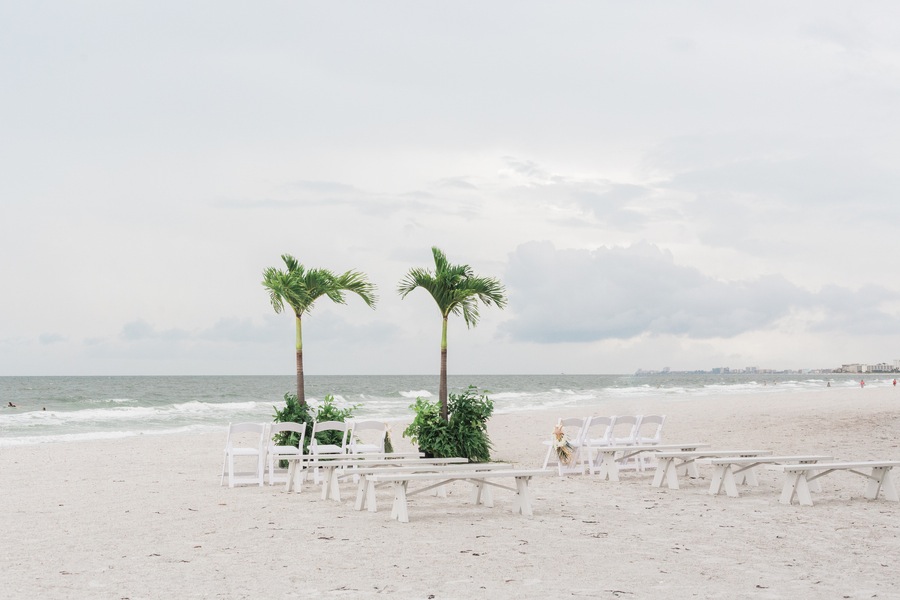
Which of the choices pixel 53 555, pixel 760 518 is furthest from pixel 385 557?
pixel 760 518

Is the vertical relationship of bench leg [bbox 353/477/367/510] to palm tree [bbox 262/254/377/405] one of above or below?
below

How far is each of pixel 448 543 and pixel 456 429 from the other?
6380 mm

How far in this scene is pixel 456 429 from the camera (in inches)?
537

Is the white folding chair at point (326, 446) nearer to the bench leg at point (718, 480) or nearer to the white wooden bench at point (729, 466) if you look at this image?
the white wooden bench at point (729, 466)

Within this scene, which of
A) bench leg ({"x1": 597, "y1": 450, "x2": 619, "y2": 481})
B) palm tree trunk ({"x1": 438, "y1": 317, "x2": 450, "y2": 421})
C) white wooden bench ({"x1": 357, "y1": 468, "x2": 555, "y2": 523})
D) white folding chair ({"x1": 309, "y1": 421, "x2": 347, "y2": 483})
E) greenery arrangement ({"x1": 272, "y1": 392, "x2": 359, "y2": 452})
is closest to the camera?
white wooden bench ({"x1": 357, "y1": 468, "x2": 555, "y2": 523})

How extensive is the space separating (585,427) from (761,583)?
6573 mm

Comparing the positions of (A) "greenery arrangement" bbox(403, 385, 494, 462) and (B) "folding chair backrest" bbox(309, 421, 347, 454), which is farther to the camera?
(A) "greenery arrangement" bbox(403, 385, 494, 462)

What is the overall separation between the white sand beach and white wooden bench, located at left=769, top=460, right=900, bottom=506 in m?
0.15

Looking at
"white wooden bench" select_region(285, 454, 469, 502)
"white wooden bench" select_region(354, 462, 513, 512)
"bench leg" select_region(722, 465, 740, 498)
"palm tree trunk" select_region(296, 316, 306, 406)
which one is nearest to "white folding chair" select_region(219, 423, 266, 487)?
"white wooden bench" select_region(285, 454, 469, 502)

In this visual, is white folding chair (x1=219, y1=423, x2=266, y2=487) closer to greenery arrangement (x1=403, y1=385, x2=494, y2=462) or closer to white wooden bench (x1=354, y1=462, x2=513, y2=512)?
white wooden bench (x1=354, y1=462, x2=513, y2=512)

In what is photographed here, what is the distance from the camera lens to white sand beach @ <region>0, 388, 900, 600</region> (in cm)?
580

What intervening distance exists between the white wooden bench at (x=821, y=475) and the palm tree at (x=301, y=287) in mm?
7042

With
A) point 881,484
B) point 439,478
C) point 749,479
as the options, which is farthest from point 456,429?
point 881,484

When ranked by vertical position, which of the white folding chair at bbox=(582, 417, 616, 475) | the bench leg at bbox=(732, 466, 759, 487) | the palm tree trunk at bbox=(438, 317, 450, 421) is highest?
the palm tree trunk at bbox=(438, 317, 450, 421)
